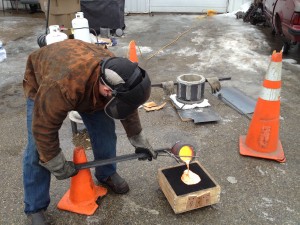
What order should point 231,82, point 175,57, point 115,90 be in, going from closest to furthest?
point 115,90
point 231,82
point 175,57

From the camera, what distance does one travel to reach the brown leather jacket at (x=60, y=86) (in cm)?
182

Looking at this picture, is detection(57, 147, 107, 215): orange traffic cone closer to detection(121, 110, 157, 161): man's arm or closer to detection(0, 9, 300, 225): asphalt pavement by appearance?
detection(0, 9, 300, 225): asphalt pavement

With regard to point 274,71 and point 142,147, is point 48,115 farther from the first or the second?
point 274,71

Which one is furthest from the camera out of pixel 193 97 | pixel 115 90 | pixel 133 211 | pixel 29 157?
pixel 193 97

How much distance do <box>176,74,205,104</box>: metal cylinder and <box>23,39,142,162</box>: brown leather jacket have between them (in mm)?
2170

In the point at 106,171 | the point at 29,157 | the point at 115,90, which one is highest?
the point at 115,90

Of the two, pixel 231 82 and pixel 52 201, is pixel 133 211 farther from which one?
pixel 231 82

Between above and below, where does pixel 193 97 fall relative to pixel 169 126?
above

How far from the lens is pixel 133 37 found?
8273 millimetres

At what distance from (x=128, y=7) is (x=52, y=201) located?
9798mm

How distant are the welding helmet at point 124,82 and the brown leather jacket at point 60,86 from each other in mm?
110

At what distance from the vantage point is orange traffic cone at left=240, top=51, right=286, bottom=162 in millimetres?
3082

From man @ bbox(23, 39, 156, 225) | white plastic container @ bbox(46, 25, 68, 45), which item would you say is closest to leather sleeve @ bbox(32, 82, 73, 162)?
man @ bbox(23, 39, 156, 225)

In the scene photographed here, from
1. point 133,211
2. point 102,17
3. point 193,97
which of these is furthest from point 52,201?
point 102,17
